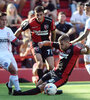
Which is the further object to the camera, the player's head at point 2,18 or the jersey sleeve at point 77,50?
the player's head at point 2,18

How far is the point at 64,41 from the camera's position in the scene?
766 cm

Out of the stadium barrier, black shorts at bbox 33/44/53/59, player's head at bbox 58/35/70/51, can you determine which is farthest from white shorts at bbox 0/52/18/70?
the stadium barrier

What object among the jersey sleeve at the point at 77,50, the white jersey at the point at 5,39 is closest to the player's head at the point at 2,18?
→ the white jersey at the point at 5,39

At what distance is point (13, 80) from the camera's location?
7.96 m

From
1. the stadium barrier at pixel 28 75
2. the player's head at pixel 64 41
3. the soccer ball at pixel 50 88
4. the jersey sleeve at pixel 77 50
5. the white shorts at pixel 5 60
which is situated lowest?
the stadium barrier at pixel 28 75

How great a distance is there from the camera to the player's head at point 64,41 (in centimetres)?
763

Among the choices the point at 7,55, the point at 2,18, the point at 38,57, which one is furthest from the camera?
the point at 38,57

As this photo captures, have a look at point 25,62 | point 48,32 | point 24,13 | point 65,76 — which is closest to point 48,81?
point 65,76

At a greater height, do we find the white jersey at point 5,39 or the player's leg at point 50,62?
the white jersey at point 5,39

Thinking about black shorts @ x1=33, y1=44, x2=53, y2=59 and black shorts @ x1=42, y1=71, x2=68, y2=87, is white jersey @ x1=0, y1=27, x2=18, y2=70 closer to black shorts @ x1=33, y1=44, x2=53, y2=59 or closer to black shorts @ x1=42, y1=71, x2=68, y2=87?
black shorts @ x1=42, y1=71, x2=68, y2=87

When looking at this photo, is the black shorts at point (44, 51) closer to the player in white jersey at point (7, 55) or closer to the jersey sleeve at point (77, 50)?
the player in white jersey at point (7, 55)

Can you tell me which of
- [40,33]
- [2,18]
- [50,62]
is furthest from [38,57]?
[2,18]

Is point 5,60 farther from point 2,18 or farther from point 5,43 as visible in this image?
point 2,18

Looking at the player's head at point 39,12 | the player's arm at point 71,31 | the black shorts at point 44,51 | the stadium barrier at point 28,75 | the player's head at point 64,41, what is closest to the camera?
the player's head at point 64,41
